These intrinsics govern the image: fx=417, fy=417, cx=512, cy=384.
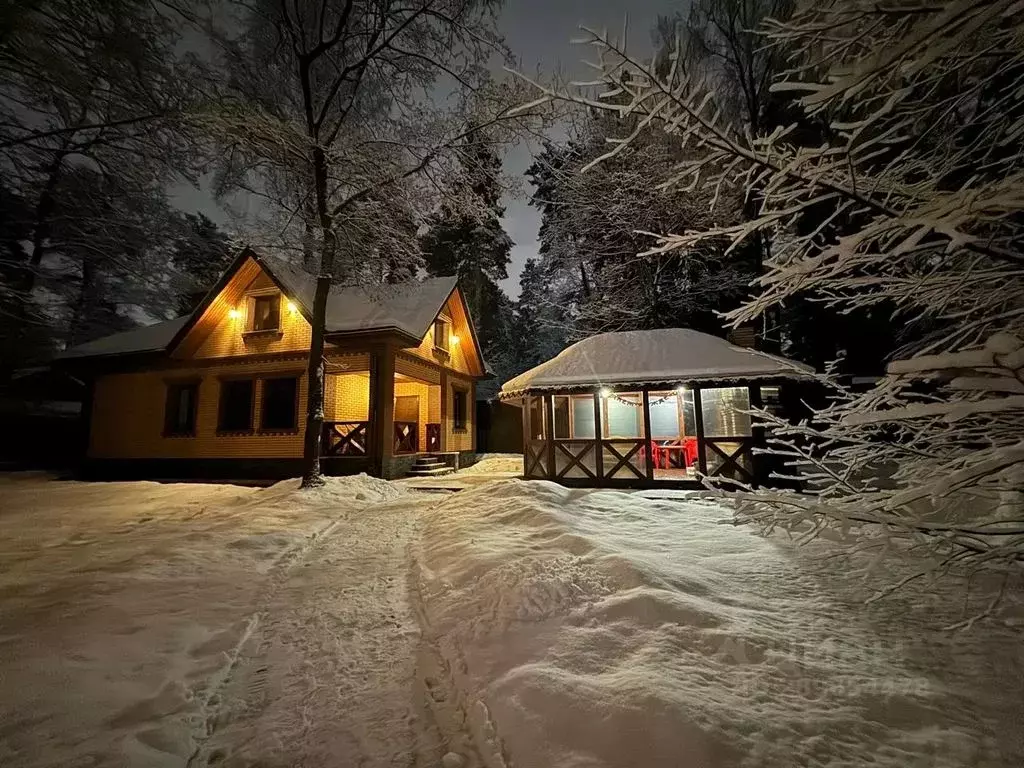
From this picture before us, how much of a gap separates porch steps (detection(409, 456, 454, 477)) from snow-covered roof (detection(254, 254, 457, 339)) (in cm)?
399

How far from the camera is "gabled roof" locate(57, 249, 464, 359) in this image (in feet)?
38.8

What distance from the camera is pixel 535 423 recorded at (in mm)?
15836

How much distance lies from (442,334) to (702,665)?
1448 cm

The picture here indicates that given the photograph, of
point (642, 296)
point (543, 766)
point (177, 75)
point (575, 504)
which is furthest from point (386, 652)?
point (642, 296)

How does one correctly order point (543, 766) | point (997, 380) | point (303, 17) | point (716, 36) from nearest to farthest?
point (997, 380), point (543, 766), point (303, 17), point (716, 36)

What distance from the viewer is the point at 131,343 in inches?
597

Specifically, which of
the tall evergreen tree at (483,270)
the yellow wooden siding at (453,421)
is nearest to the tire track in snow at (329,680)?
the yellow wooden siding at (453,421)

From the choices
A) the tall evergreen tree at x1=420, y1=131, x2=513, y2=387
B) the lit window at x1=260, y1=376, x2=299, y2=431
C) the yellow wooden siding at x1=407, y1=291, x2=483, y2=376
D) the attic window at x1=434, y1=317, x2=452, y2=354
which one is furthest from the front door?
the tall evergreen tree at x1=420, y1=131, x2=513, y2=387

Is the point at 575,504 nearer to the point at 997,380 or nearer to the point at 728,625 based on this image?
the point at 728,625

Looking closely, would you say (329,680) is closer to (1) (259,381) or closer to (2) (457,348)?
(1) (259,381)

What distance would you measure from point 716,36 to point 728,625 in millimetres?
16143

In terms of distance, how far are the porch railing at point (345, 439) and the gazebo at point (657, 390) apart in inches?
168

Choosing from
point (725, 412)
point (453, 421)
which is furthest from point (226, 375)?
point (725, 412)

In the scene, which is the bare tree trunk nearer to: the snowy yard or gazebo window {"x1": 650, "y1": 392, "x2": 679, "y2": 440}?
the snowy yard
